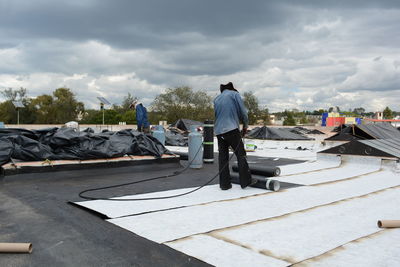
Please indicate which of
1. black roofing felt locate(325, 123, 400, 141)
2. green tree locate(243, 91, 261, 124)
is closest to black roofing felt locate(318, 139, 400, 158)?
black roofing felt locate(325, 123, 400, 141)

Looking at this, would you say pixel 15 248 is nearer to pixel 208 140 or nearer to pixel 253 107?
pixel 208 140

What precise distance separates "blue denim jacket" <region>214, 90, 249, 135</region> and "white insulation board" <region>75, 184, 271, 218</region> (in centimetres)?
101

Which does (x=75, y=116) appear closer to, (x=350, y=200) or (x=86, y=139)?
(x=86, y=139)

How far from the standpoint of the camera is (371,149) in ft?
27.6

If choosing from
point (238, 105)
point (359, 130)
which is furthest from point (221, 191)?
point (359, 130)

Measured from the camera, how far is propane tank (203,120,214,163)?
8.88m

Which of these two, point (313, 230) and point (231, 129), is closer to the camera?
point (313, 230)

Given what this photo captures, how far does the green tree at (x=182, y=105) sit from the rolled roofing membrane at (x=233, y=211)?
2120 inches

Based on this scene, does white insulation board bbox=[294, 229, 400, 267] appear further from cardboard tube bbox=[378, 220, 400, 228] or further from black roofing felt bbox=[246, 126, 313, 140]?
black roofing felt bbox=[246, 126, 313, 140]

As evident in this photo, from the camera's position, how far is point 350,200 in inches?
187

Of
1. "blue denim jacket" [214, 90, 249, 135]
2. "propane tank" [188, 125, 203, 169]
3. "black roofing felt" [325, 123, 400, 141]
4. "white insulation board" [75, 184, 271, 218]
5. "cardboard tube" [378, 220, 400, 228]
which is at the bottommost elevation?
"white insulation board" [75, 184, 271, 218]

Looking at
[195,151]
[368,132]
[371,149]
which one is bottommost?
[195,151]

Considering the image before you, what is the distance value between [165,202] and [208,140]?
4.61 meters

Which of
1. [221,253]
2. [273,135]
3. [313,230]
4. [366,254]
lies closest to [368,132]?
[313,230]
